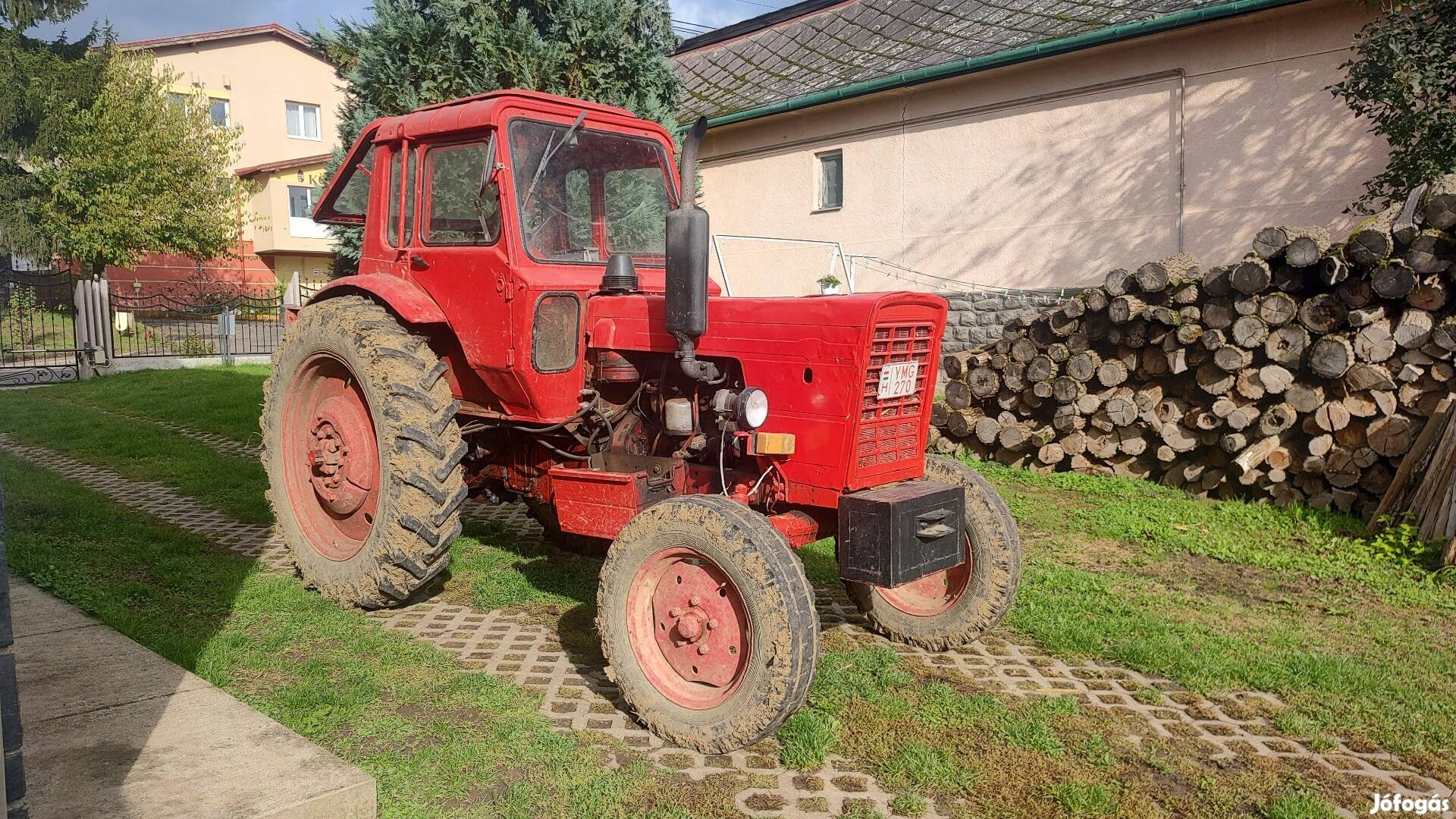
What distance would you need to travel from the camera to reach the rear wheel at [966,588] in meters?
4.36

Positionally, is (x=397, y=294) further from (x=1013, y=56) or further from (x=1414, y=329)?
(x=1013, y=56)

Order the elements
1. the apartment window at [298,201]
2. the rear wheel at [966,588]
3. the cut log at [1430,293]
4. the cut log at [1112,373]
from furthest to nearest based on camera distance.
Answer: the apartment window at [298,201] < the cut log at [1112,373] < the cut log at [1430,293] < the rear wheel at [966,588]

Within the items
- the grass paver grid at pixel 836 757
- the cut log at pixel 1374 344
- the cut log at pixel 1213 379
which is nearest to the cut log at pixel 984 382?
the cut log at pixel 1213 379

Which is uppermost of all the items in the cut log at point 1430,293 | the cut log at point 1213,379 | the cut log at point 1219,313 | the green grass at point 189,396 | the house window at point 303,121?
the house window at point 303,121

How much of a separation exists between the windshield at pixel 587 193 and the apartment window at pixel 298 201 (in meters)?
30.3

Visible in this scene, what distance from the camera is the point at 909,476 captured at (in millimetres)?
4273

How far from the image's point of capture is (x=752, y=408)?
3854mm

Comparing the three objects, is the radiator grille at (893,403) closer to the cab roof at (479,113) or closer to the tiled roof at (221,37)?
the cab roof at (479,113)

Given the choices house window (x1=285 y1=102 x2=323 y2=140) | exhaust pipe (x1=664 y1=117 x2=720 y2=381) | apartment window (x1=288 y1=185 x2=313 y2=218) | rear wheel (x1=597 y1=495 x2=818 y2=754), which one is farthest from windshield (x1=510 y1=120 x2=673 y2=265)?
house window (x1=285 y1=102 x2=323 y2=140)

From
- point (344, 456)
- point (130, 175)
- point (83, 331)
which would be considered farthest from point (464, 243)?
point (130, 175)

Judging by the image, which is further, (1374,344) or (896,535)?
(1374,344)

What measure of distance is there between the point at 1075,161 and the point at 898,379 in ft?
25.0

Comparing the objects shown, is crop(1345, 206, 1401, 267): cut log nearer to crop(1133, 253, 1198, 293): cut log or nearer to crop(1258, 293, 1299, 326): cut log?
crop(1258, 293, 1299, 326): cut log

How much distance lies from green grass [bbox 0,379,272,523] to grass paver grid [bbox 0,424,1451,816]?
6.97ft
